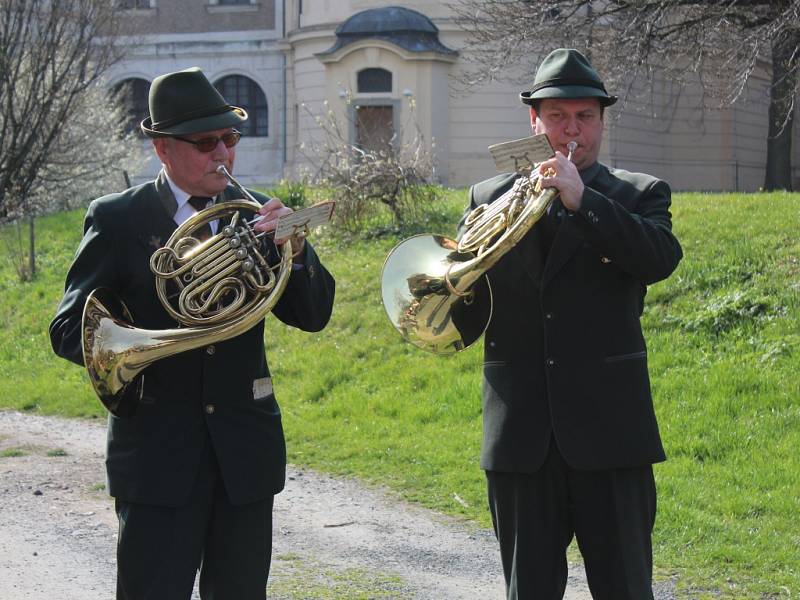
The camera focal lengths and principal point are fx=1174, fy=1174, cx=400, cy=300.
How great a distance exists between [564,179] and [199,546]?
1.61 m

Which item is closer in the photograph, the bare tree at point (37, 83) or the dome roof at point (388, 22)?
the bare tree at point (37, 83)

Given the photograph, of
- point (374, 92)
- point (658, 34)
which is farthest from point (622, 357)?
point (374, 92)

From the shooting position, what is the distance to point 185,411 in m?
3.72

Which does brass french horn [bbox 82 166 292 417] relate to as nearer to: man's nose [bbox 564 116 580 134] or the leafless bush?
man's nose [bbox 564 116 580 134]

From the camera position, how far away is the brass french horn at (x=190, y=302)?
135 inches

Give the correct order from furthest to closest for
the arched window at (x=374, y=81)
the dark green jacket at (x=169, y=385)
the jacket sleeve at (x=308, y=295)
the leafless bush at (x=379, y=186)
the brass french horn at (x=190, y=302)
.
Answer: the arched window at (x=374, y=81) < the leafless bush at (x=379, y=186) < the jacket sleeve at (x=308, y=295) < the dark green jacket at (x=169, y=385) < the brass french horn at (x=190, y=302)

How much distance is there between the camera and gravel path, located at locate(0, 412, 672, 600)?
5.66m

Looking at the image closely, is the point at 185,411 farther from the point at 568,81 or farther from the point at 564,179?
the point at 568,81

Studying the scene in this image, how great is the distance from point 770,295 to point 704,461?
2.73 metres

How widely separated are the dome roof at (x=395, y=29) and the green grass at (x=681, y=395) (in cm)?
1641

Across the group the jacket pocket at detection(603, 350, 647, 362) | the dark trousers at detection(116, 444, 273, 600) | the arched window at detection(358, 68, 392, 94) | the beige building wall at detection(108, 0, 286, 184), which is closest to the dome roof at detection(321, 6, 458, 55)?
the arched window at detection(358, 68, 392, 94)

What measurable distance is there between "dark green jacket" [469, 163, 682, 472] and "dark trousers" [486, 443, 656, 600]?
72 millimetres

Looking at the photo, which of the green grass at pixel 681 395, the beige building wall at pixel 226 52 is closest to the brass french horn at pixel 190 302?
the green grass at pixel 681 395

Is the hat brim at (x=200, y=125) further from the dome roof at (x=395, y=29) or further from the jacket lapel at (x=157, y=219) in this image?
the dome roof at (x=395, y=29)
